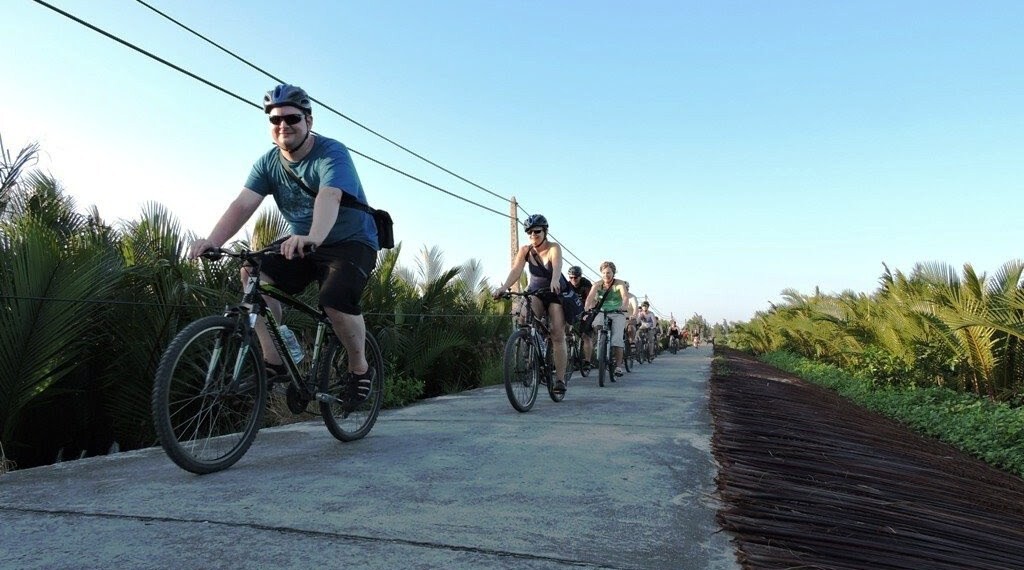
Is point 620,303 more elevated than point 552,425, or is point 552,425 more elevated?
point 620,303

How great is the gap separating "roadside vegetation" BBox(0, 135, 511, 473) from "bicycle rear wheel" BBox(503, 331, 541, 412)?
3.81 feet

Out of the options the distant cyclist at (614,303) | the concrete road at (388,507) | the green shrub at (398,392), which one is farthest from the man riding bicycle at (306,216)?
the distant cyclist at (614,303)

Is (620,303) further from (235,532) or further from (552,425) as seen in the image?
(235,532)

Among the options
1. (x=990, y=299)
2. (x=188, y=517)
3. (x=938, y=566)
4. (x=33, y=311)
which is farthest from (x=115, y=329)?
(x=990, y=299)

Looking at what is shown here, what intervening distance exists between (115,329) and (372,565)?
12.2ft

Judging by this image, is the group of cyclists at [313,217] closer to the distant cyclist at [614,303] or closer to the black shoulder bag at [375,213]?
the black shoulder bag at [375,213]

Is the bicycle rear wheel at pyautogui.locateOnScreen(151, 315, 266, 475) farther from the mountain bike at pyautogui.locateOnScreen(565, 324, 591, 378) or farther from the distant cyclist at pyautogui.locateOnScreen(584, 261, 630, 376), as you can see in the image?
the distant cyclist at pyautogui.locateOnScreen(584, 261, 630, 376)

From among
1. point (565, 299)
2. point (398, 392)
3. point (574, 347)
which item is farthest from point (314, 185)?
point (574, 347)

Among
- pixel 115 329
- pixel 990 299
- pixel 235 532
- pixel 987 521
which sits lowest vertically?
pixel 987 521

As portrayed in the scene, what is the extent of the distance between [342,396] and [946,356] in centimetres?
902

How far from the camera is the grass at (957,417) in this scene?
16.8 feet

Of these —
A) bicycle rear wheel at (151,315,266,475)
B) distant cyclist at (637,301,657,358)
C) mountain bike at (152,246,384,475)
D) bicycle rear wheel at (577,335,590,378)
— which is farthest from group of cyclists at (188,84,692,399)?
distant cyclist at (637,301,657,358)

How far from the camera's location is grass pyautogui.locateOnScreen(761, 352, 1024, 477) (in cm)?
511

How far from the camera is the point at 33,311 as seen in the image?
356cm
